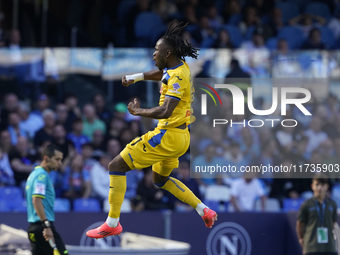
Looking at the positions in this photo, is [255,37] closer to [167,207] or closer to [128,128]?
[128,128]

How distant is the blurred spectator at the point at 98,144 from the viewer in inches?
463

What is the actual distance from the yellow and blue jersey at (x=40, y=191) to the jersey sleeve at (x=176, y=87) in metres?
3.09

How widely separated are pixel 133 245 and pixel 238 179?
252cm

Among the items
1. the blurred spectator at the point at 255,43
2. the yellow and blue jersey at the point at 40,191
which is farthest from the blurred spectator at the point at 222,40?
the yellow and blue jersey at the point at 40,191

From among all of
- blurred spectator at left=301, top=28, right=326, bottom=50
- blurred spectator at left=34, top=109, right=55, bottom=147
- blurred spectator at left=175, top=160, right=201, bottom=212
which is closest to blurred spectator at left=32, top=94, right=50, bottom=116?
blurred spectator at left=34, top=109, right=55, bottom=147

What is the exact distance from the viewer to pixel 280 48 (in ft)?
44.9

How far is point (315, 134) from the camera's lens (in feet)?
39.3

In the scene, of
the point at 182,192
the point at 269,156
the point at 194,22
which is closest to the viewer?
the point at 182,192

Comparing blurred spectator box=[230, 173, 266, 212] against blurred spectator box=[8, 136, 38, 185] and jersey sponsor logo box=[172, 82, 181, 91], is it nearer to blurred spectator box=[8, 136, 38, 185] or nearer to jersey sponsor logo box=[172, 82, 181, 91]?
blurred spectator box=[8, 136, 38, 185]

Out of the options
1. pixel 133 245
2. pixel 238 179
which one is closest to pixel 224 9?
pixel 238 179

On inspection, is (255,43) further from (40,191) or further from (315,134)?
(40,191)

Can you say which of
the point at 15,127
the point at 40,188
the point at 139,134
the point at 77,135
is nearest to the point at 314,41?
the point at 139,134

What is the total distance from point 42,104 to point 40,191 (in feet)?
14.9

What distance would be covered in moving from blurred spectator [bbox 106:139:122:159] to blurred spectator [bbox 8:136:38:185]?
4.95ft
